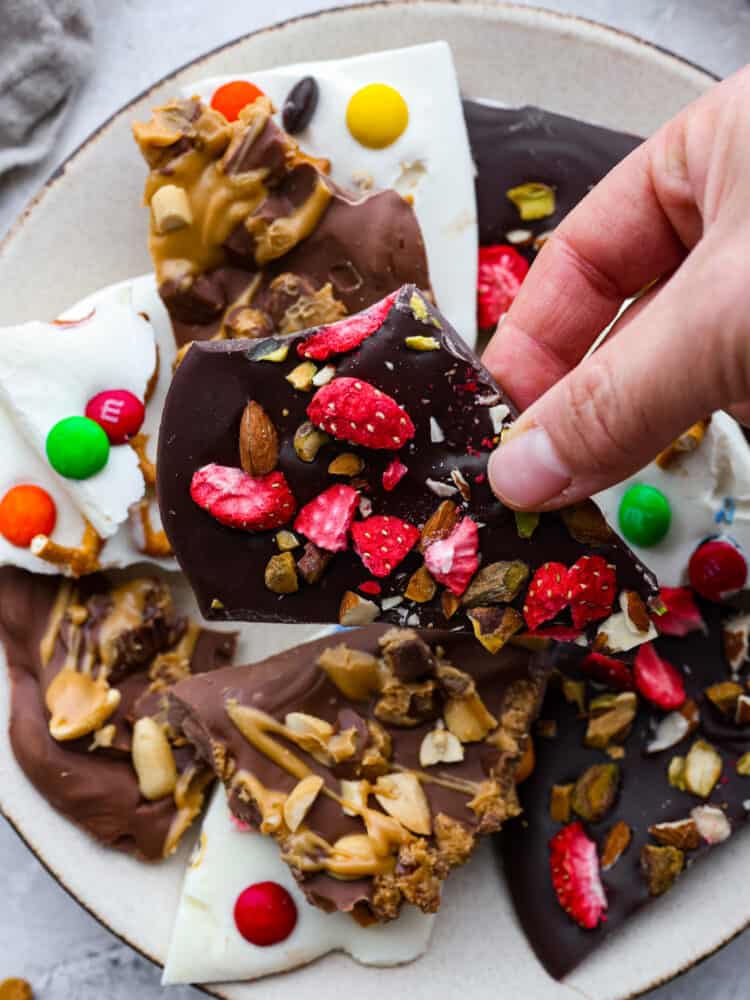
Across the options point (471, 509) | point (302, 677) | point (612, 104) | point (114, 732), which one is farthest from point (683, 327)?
point (114, 732)

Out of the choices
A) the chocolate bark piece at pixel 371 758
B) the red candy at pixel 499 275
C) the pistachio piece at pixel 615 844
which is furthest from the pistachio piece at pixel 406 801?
the red candy at pixel 499 275

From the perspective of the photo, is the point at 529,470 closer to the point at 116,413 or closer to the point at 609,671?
the point at 609,671

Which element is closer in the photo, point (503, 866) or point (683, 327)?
point (683, 327)

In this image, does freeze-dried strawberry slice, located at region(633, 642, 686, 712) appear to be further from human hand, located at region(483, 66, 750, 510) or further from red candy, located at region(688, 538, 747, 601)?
human hand, located at region(483, 66, 750, 510)

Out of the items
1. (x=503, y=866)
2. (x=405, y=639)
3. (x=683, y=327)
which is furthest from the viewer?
(x=503, y=866)

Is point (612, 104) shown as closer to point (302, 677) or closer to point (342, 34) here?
point (342, 34)
